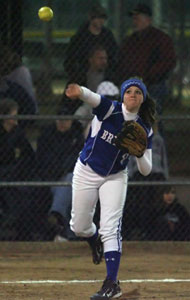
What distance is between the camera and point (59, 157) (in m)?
8.30

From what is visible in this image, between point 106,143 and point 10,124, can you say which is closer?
point 106,143

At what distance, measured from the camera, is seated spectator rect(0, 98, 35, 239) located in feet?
27.1

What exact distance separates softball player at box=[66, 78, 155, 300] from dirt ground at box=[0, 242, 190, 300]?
375 mm

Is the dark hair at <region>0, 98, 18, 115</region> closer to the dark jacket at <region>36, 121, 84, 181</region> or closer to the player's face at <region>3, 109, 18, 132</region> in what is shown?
the player's face at <region>3, 109, 18, 132</region>

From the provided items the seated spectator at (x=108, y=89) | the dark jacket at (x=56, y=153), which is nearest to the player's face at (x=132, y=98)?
the seated spectator at (x=108, y=89)

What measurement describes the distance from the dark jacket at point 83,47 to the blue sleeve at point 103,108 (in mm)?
2606

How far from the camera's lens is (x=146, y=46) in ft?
27.9

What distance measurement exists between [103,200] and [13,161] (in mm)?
2348


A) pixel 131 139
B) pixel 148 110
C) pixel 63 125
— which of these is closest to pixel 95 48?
pixel 63 125

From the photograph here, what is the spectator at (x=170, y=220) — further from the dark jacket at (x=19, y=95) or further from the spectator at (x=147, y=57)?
the dark jacket at (x=19, y=95)

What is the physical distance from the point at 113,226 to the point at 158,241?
240 cm

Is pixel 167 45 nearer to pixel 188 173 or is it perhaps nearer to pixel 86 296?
pixel 188 173

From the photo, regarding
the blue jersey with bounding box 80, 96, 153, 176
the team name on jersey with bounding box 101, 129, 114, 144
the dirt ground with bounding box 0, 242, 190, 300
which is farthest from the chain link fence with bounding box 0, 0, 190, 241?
the team name on jersey with bounding box 101, 129, 114, 144

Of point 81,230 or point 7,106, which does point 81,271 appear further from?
point 7,106
